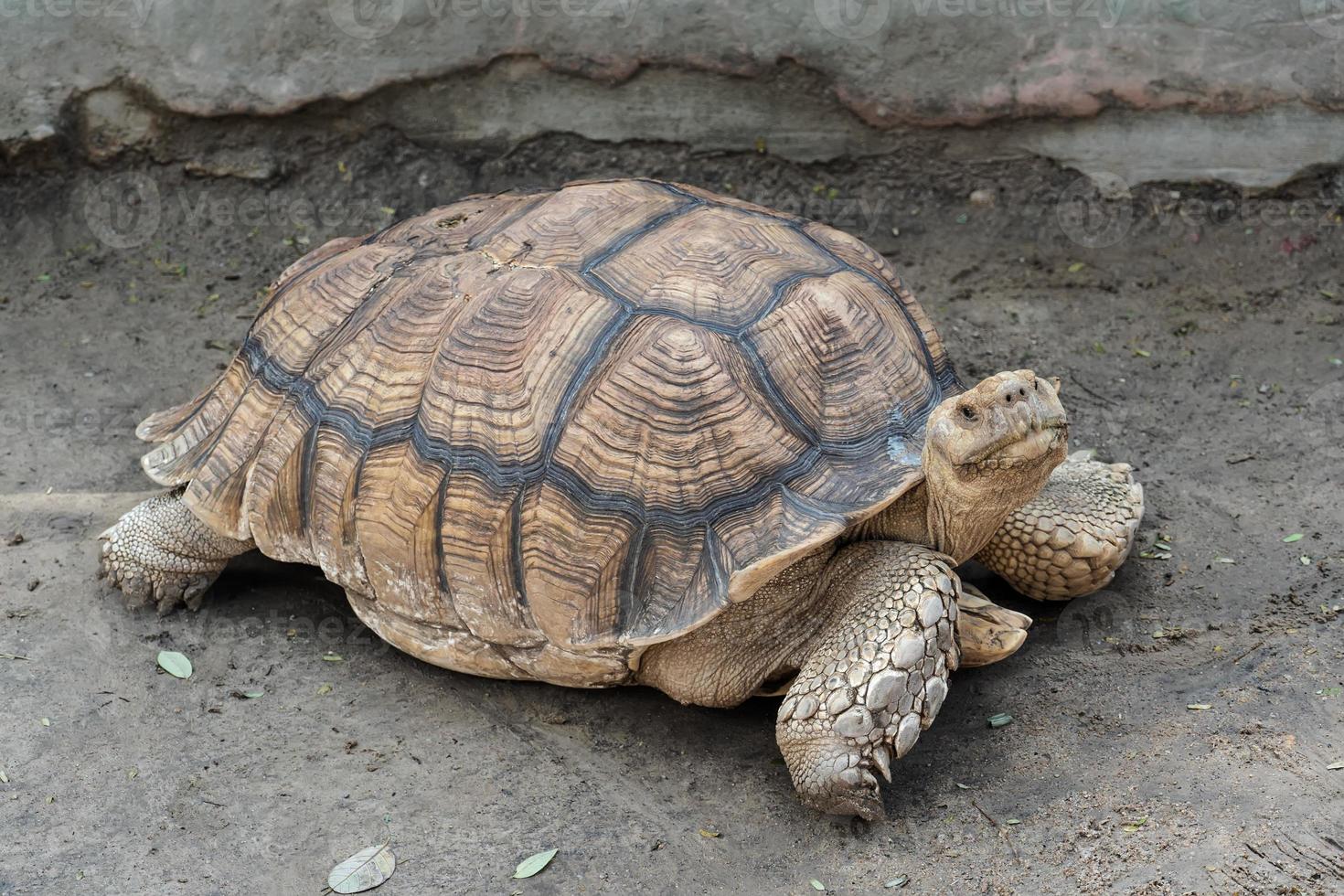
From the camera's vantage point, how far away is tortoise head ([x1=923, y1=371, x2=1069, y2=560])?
113 inches

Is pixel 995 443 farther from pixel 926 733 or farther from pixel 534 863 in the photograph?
pixel 534 863

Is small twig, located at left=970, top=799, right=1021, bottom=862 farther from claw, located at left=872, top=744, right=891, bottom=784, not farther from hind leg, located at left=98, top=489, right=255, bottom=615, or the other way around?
hind leg, located at left=98, top=489, right=255, bottom=615

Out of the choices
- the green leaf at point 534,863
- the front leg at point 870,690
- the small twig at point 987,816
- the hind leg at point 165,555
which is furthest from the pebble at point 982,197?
the green leaf at point 534,863

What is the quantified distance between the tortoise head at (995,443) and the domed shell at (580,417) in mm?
127

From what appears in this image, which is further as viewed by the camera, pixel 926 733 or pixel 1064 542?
pixel 1064 542

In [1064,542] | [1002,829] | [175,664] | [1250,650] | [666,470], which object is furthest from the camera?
[175,664]

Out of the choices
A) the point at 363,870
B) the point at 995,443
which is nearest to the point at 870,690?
the point at 995,443

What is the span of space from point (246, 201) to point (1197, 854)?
15.0ft

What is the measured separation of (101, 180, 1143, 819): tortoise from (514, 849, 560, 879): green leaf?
0.49 meters

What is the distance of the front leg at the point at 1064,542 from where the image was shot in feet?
11.6

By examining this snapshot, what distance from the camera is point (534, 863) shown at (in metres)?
2.94

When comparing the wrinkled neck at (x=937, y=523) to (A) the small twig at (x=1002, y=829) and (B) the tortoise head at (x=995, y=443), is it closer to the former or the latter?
(B) the tortoise head at (x=995, y=443)

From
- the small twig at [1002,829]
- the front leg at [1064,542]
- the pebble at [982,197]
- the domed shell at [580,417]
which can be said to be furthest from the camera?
the pebble at [982,197]

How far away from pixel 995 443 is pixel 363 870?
5.65ft
